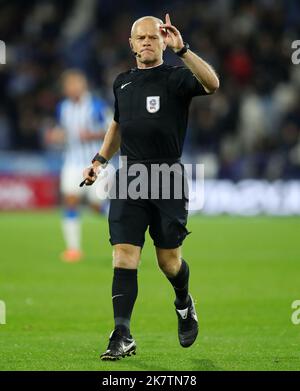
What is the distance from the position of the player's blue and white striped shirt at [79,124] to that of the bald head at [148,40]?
7.29 m

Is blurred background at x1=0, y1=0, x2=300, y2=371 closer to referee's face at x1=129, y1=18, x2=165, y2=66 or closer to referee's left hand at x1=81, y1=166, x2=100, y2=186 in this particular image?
referee's left hand at x1=81, y1=166, x2=100, y2=186

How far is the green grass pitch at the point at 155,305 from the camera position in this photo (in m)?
7.13

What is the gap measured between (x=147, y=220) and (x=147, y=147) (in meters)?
0.53

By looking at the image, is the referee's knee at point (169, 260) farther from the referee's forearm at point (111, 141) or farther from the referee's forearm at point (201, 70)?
the referee's forearm at point (201, 70)

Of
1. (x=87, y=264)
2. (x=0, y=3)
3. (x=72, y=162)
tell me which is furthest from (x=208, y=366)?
(x=0, y=3)

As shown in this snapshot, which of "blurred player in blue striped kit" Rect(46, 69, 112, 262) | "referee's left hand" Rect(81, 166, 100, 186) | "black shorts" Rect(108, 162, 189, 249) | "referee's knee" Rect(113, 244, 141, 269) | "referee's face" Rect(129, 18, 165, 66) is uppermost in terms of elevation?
"blurred player in blue striped kit" Rect(46, 69, 112, 262)

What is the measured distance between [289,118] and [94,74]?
509cm

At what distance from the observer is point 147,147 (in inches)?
284

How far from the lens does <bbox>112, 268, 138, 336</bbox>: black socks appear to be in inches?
278

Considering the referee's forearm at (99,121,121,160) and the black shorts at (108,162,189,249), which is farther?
the referee's forearm at (99,121,121,160)

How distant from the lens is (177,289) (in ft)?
24.8

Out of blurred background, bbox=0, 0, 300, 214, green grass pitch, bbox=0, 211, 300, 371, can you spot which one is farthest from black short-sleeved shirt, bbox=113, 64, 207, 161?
blurred background, bbox=0, 0, 300, 214

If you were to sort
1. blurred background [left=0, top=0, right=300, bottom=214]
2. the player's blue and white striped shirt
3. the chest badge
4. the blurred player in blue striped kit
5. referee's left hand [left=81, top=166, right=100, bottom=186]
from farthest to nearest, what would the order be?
blurred background [left=0, top=0, right=300, bottom=214]
the player's blue and white striped shirt
the blurred player in blue striped kit
referee's left hand [left=81, top=166, right=100, bottom=186]
the chest badge
